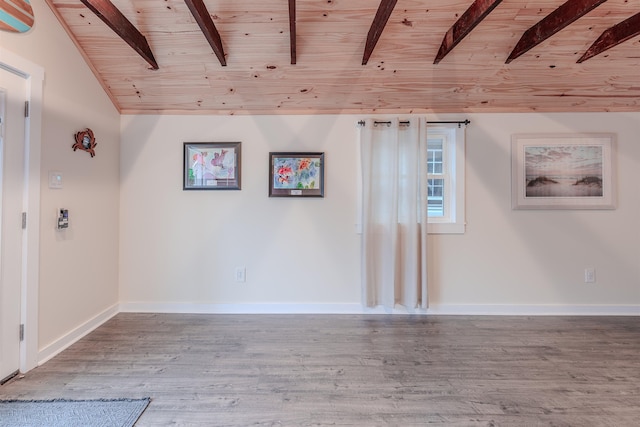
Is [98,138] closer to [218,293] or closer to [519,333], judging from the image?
[218,293]

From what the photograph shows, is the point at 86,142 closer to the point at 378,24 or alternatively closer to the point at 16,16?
the point at 16,16

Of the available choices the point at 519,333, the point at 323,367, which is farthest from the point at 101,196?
the point at 519,333

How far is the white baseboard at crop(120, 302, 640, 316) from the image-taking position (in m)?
2.77

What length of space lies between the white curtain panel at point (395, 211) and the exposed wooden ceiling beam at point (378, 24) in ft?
2.10

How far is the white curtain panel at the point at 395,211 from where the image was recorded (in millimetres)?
2686

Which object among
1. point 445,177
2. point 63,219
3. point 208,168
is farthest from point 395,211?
point 63,219

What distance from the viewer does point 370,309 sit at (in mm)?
2816

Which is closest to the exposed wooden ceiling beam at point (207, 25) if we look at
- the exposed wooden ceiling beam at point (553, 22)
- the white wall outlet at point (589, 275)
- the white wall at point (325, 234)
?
the white wall at point (325, 234)

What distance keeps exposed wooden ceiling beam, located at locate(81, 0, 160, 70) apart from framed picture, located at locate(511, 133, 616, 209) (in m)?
3.34

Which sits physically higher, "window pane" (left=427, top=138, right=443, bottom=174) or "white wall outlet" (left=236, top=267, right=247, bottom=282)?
"window pane" (left=427, top=138, right=443, bottom=174)

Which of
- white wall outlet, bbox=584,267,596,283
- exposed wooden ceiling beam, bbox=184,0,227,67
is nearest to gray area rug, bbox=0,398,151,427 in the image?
exposed wooden ceiling beam, bbox=184,0,227,67

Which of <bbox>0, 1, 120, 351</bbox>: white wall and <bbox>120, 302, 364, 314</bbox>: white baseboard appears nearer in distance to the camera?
<bbox>0, 1, 120, 351</bbox>: white wall

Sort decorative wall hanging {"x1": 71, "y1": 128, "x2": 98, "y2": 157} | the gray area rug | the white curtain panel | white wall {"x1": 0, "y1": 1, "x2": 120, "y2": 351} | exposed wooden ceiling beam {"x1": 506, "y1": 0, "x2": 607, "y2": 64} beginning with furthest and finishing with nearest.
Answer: the white curtain panel → decorative wall hanging {"x1": 71, "y1": 128, "x2": 98, "y2": 157} → white wall {"x1": 0, "y1": 1, "x2": 120, "y2": 351} → exposed wooden ceiling beam {"x1": 506, "y1": 0, "x2": 607, "y2": 64} → the gray area rug

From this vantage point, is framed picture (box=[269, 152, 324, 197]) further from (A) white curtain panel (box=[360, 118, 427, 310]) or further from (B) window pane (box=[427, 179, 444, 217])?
(B) window pane (box=[427, 179, 444, 217])
